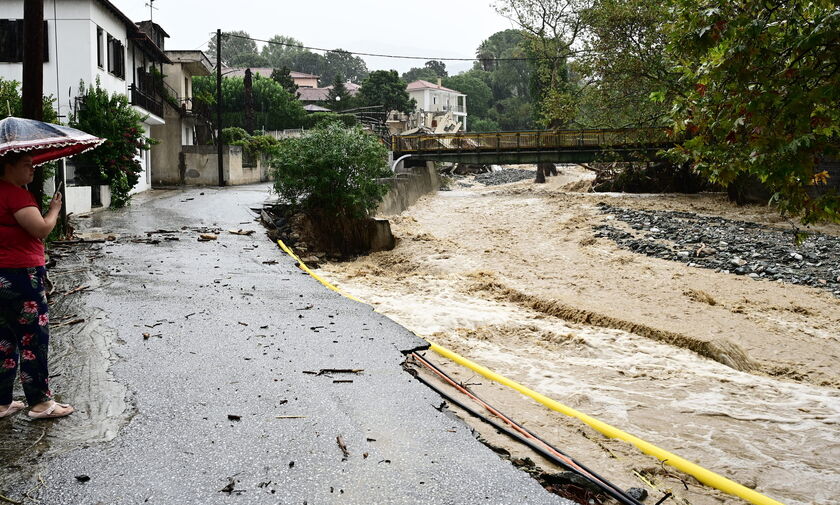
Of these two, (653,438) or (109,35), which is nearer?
(653,438)

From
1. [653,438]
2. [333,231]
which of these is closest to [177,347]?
[653,438]

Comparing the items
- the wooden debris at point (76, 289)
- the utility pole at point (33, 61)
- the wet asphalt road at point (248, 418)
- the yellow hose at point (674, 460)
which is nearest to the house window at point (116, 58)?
the utility pole at point (33, 61)

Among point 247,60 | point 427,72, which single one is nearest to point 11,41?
point 247,60

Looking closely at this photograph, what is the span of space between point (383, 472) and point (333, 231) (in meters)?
15.5

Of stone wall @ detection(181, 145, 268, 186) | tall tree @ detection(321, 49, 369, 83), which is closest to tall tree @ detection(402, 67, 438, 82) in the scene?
tall tree @ detection(321, 49, 369, 83)

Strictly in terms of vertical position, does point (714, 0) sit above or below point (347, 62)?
below

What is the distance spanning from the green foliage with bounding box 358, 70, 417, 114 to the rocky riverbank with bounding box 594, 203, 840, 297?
1849 inches

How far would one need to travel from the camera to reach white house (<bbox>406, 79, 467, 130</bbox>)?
327 ft

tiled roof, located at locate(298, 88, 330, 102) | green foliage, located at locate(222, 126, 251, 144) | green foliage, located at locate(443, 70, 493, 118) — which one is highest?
green foliage, located at locate(443, 70, 493, 118)

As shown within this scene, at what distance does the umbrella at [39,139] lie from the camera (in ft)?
16.1

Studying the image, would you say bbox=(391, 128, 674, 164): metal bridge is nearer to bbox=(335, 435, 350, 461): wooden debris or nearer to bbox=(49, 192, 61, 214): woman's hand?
bbox=(335, 435, 350, 461): wooden debris

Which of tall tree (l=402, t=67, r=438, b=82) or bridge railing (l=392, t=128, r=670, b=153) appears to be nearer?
bridge railing (l=392, t=128, r=670, b=153)

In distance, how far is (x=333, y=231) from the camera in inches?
785

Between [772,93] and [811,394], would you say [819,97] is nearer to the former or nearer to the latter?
[772,93]
